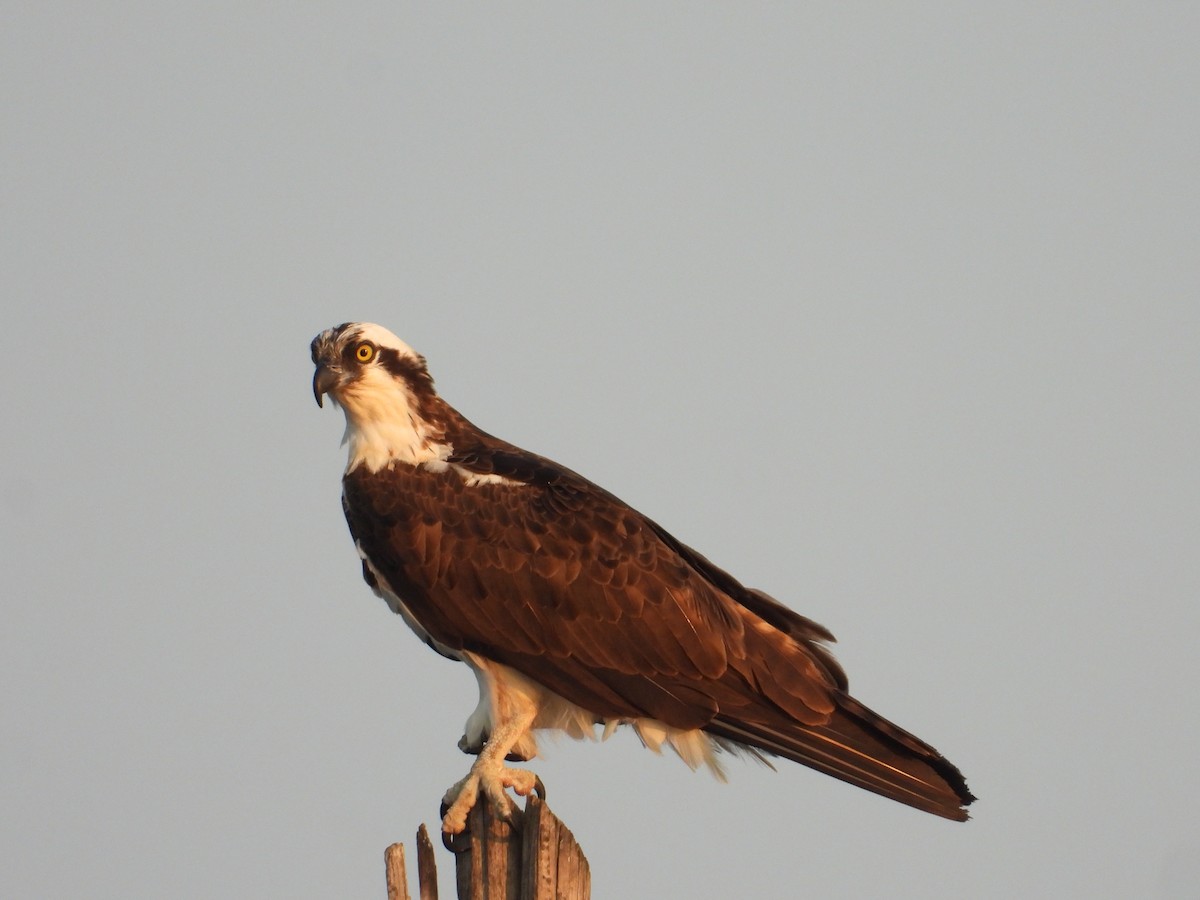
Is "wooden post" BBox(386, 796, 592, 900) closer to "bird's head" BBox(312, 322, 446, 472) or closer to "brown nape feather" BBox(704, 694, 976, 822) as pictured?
"brown nape feather" BBox(704, 694, 976, 822)

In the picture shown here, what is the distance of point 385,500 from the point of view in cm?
852

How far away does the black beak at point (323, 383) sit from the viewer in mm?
8891

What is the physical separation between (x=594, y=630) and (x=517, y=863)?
1.87 metres

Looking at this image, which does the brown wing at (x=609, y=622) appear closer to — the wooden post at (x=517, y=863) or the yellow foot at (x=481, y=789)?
the yellow foot at (x=481, y=789)

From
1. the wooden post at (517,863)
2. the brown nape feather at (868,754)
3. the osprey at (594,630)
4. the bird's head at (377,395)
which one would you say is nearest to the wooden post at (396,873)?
the wooden post at (517,863)

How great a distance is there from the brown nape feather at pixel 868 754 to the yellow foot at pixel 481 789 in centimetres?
115

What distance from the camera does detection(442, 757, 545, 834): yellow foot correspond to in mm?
7332

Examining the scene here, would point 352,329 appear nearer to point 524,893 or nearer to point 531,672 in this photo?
point 531,672

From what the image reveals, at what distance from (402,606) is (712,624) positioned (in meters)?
1.71

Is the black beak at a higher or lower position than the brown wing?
higher

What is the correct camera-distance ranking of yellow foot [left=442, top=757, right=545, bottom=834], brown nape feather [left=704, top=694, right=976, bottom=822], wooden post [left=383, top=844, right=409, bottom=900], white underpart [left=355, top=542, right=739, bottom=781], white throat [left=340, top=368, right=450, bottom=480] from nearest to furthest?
wooden post [left=383, top=844, right=409, bottom=900]
yellow foot [left=442, top=757, right=545, bottom=834]
brown nape feather [left=704, top=694, right=976, bottom=822]
white underpart [left=355, top=542, right=739, bottom=781]
white throat [left=340, top=368, right=450, bottom=480]

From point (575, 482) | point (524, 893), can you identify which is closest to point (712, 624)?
point (575, 482)

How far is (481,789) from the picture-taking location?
743cm

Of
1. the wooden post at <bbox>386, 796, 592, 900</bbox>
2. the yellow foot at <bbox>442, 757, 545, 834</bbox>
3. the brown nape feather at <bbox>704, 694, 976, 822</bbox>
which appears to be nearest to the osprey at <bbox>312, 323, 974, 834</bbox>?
the brown nape feather at <bbox>704, 694, 976, 822</bbox>
